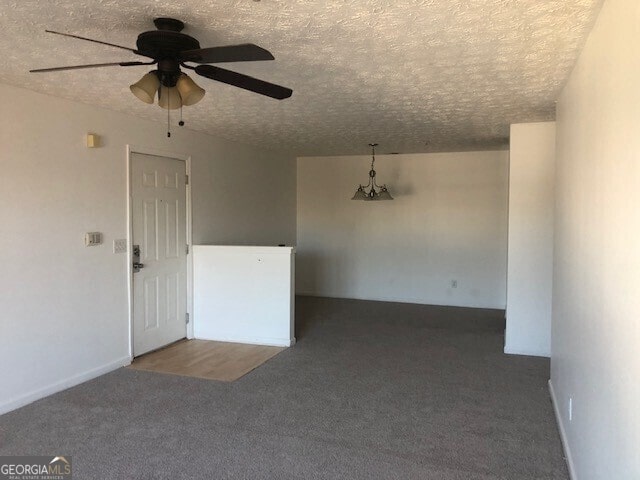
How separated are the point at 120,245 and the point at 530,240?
389 cm

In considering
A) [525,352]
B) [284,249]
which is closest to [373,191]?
[284,249]

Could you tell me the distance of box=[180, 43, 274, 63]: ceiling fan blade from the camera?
6.13 ft

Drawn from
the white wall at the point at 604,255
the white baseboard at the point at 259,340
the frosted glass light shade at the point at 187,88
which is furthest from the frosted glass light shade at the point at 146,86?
the white baseboard at the point at 259,340

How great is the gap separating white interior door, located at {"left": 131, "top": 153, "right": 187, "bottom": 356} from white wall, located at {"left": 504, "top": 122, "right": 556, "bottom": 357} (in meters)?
3.42

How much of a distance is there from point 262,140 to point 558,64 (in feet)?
12.1

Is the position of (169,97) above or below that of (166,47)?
below

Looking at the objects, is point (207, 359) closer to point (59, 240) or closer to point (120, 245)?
point (120, 245)

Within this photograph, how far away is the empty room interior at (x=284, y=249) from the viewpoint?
205 centimetres

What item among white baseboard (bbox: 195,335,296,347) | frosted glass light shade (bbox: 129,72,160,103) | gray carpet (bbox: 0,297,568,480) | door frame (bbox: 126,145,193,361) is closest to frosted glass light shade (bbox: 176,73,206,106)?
frosted glass light shade (bbox: 129,72,160,103)

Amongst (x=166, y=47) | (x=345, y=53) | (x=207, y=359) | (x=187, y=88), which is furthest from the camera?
(x=207, y=359)

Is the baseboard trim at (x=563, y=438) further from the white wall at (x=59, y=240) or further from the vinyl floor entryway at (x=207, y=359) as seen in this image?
the white wall at (x=59, y=240)

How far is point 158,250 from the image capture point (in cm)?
465

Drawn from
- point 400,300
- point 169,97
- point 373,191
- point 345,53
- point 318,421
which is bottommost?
point 318,421

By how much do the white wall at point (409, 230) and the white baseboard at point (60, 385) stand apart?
4164mm
